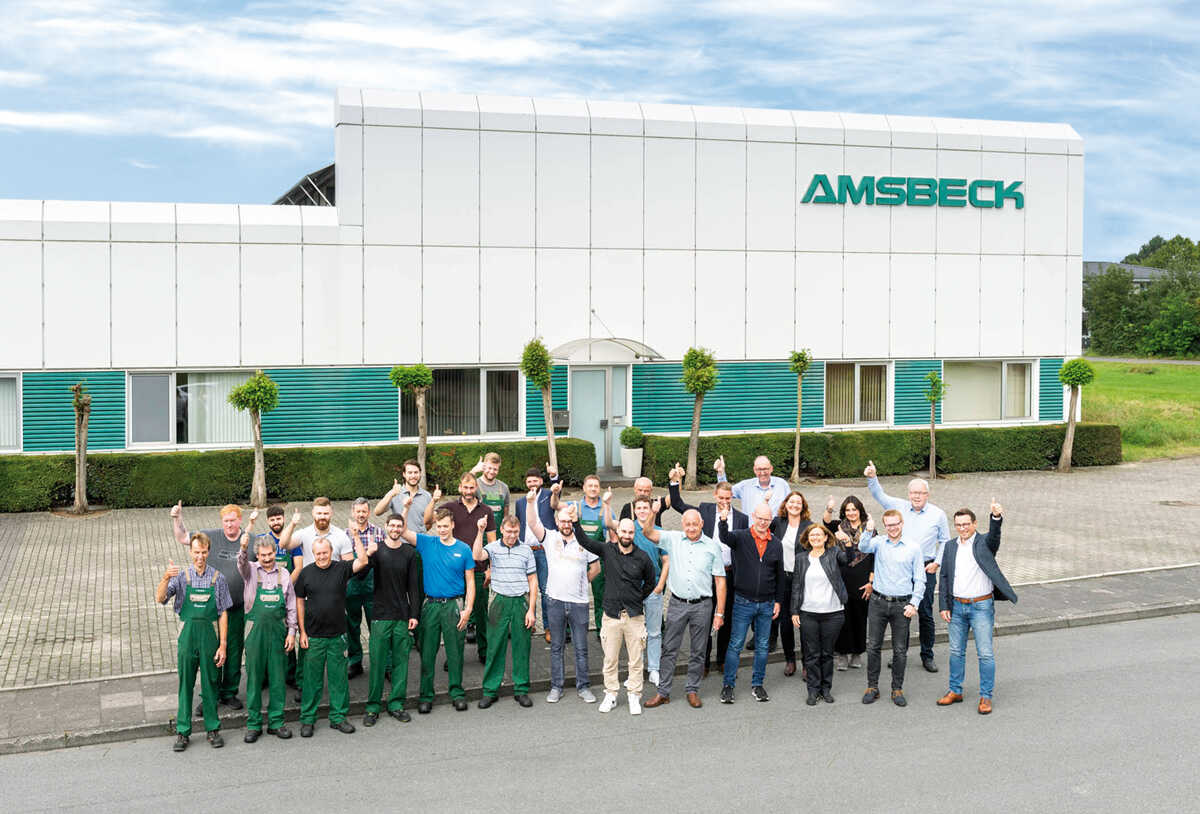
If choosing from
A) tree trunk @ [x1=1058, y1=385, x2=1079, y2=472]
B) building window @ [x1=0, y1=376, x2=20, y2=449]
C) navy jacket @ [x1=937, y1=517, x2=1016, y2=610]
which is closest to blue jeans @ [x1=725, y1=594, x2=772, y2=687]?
navy jacket @ [x1=937, y1=517, x2=1016, y2=610]

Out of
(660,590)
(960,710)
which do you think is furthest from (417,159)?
(960,710)

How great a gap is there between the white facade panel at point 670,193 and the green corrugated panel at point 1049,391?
31.4ft

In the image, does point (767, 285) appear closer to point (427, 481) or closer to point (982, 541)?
point (427, 481)

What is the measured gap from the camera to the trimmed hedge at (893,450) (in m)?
24.4

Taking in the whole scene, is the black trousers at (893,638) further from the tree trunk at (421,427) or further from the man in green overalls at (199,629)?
the tree trunk at (421,427)

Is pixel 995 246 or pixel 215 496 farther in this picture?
pixel 995 246

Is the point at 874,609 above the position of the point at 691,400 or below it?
below

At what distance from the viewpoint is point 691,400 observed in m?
25.3

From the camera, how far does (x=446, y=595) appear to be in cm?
1045

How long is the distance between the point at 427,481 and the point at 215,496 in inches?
155

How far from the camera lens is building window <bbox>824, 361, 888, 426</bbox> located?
2666 centimetres

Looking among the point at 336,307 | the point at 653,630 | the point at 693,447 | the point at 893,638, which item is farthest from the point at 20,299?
the point at 893,638

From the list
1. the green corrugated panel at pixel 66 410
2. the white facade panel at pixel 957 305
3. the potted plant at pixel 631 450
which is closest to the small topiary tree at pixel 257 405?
the green corrugated panel at pixel 66 410

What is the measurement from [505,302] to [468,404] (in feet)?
7.25
